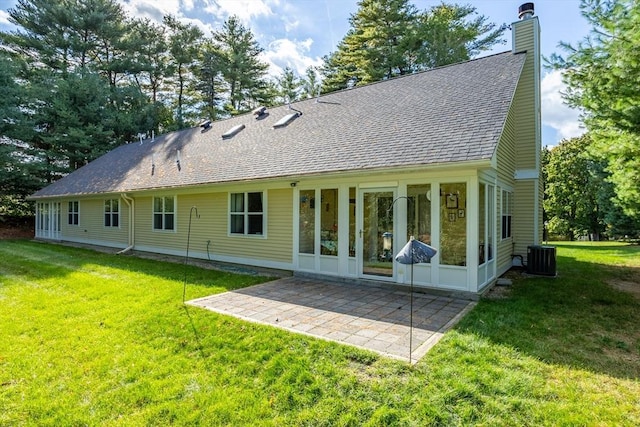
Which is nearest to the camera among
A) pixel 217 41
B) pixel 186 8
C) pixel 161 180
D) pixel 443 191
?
pixel 443 191

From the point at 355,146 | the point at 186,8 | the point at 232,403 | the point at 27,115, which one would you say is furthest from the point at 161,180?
the point at 186,8

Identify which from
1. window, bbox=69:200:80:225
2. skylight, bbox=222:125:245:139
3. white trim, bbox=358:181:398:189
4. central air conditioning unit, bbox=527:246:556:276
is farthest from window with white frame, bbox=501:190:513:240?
window, bbox=69:200:80:225

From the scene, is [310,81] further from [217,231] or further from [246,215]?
[246,215]

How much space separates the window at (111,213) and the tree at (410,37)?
49.6 ft

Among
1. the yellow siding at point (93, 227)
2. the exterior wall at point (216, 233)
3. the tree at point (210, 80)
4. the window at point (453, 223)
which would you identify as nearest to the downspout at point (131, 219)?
the exterior wall at point (216, 233)

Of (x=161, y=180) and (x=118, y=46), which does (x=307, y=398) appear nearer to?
(x=161, y=180)

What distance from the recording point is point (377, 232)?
23.5 ft

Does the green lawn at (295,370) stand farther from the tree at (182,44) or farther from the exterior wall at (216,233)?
the tree at (182,44)

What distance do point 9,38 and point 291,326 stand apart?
29.7 metres

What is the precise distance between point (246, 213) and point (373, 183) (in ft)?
13.3

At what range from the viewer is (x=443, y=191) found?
6395mm

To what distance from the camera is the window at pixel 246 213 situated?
934 centimetres

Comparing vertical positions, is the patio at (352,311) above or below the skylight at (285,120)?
below

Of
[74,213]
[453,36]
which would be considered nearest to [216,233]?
[74,213]
